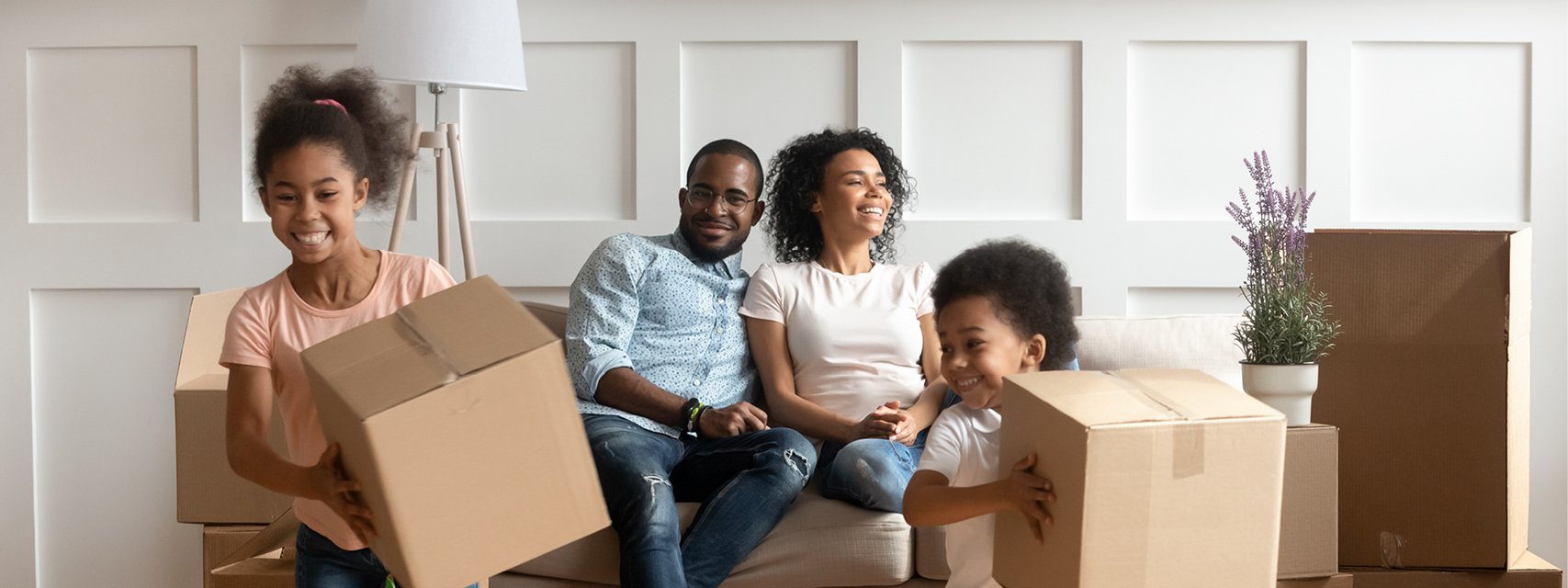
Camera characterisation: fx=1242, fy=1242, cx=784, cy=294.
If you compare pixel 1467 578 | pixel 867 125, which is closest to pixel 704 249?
pixel 867 125

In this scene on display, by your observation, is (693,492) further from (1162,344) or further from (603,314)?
(1162,344)

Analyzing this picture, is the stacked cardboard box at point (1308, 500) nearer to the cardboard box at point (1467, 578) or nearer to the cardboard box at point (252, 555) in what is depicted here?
the cardboard box at point (1467, 578)

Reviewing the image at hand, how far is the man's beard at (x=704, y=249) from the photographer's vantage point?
2.27 metres

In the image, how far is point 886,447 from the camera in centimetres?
196

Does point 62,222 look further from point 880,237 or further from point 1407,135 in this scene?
point 1407,135

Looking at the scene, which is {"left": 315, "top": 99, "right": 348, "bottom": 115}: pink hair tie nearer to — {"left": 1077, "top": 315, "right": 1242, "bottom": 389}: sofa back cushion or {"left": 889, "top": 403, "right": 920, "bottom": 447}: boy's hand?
{"left": 889, "top": 403, "right": 920, "bottom": 447}: boy's hand

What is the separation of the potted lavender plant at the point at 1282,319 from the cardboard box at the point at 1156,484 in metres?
0.70

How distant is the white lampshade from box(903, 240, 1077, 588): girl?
1080 millimetres

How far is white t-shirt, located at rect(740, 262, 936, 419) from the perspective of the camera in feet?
7.18

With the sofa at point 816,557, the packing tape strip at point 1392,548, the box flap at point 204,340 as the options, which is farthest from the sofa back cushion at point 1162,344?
the box flap at point 204,340

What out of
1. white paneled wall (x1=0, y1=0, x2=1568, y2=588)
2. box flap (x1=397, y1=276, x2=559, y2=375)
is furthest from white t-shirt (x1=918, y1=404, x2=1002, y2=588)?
white paneled wall (x1=0, y1=0, x2=1568, y2=588)

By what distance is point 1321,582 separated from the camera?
1889mm

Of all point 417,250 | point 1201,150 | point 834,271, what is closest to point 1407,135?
point 1201,150

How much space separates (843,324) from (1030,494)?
95 cm
